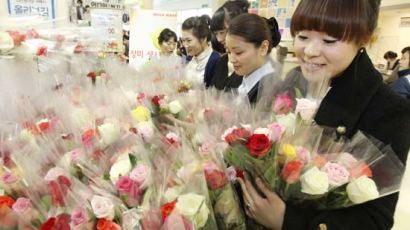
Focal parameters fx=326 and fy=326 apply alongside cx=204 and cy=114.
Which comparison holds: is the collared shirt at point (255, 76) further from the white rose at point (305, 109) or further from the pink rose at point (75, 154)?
the pink rose at point (75, 154)

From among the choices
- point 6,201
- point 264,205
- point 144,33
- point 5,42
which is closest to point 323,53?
point 264,205

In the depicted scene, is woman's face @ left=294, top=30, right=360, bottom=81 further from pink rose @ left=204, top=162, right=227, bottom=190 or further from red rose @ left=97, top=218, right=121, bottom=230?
red rose @ left=97, top=218, right=121, bottom=230

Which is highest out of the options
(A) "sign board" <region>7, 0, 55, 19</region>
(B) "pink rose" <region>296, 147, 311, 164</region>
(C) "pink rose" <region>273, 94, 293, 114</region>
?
(A) "sign board" <region>7, 0, 55, 19</region>

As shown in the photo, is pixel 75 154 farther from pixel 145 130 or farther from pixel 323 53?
pixel 323 53

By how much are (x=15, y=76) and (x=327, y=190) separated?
168 cm

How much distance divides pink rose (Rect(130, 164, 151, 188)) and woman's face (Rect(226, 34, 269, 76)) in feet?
3.92

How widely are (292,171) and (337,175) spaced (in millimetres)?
102

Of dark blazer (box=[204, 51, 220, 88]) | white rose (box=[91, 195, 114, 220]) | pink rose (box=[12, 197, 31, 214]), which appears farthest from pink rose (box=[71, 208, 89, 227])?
dark blazer (box=[204, 51, 220, 88])

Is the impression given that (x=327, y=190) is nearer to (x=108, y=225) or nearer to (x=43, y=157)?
(x=108, y=225)

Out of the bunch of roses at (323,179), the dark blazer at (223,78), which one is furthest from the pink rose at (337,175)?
the dark blazer at (223,78)

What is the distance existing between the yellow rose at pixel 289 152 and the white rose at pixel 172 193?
0.85ft

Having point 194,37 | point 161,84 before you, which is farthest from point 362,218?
point 194,37

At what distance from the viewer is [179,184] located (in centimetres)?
79

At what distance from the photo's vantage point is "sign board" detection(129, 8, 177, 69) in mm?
4082
